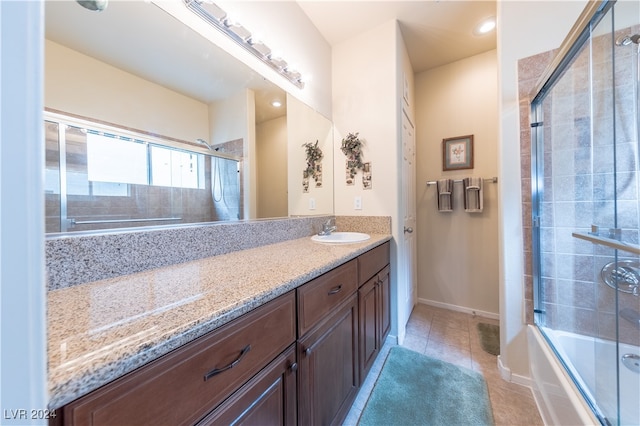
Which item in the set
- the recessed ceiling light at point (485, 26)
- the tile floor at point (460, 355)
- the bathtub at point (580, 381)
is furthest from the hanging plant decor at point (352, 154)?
Result: the bathtub at point (580, 381)

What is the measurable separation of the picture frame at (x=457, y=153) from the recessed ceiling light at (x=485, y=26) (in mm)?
871

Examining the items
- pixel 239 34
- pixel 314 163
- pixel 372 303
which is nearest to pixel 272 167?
pixel 314 163

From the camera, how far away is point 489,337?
1957 millimetres

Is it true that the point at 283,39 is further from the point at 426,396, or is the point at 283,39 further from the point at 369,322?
the point at 426,396

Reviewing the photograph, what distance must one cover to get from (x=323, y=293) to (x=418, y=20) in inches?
89.9

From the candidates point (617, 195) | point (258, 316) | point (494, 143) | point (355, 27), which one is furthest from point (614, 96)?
point (258, 316)

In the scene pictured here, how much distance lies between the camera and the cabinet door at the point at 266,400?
22.7 inches

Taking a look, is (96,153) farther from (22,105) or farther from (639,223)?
(639,223)

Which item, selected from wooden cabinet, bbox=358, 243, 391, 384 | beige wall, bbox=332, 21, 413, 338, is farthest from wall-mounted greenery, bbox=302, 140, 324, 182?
wooden cabinet, bbox=358, 243, 391, 384

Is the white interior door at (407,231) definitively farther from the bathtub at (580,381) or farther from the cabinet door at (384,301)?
the bathtub at (580,381)

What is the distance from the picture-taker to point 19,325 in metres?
0.26

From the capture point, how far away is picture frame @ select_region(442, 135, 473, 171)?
2.34 m

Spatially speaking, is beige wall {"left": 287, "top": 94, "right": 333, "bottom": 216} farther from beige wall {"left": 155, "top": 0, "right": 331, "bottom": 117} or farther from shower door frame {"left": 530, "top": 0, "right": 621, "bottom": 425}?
shower door frame {"left": 530, "top": 0, "right": 621, "bottom": 425}

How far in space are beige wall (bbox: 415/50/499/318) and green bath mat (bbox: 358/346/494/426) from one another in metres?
1.02
